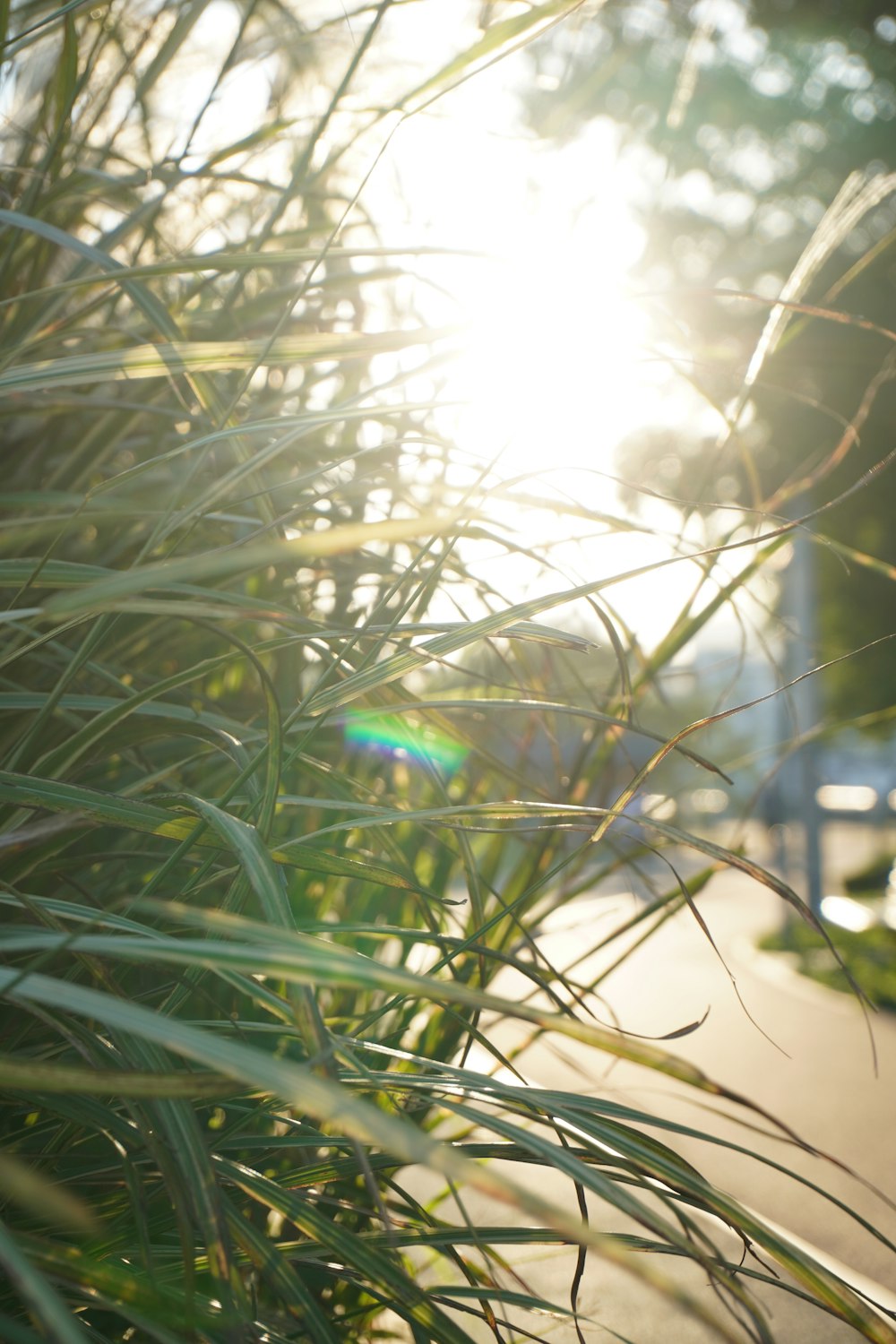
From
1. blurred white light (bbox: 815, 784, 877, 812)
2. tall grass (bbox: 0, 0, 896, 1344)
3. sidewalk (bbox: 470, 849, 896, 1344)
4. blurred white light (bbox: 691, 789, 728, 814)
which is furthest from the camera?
blurred white light (bbox: 815, 784, 877, 812)

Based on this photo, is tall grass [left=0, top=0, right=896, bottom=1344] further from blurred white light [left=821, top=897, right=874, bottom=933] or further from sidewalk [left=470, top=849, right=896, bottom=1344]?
blurred white light [left=821, top=897, right=874, bottom=933]

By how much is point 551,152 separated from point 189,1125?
1.57 metres

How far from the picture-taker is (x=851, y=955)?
711 cm

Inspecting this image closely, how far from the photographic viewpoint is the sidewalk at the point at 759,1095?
1.25 m

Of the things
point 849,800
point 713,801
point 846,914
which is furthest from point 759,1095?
Result: point 849,800

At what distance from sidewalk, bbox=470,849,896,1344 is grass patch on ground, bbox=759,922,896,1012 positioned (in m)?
0.15

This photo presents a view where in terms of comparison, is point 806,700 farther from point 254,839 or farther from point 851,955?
point 254,839

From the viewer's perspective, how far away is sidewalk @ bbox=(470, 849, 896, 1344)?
1.25 m

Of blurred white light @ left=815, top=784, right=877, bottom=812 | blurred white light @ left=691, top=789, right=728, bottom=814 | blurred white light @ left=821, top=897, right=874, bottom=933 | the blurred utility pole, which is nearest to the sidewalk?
blurred white light @ left=821, top=897, right=874, bottom=933

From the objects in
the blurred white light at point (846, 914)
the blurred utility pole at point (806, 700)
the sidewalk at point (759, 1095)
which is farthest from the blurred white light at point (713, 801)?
the sidewalk at point (759, 1095)

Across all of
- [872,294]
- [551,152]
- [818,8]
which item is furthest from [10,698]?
[818,8]

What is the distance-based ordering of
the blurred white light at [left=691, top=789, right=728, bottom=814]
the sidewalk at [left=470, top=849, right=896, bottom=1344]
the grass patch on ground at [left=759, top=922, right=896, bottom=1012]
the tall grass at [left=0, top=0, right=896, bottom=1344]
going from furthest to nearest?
the blurred white light at [left=691, top=789, right=728, bottom=814], the grass patch on ground at [left=759, top=922, right=896, bottom=1012], the sidewalk at [left=470, top=849, right=896, bottom=1344], the tall grass at [left=0, top=0, right=896, bottom=1344]

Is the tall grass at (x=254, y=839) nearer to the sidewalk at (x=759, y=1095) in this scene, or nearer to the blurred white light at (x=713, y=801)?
the sidewalk at (x=759, y=1095)

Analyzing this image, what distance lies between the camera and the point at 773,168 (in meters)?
8.93
